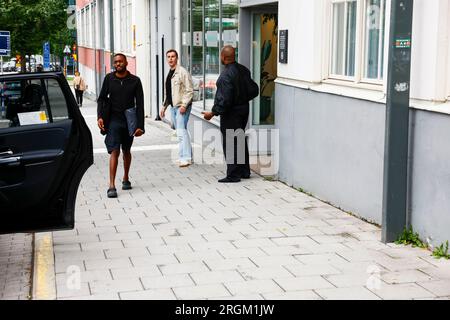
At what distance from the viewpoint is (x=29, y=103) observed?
642 cm

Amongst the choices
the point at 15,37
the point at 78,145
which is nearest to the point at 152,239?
the point at 78,145

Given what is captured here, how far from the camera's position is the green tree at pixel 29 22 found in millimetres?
32784

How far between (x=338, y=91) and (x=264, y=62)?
4499mm

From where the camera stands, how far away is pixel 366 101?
309 inches

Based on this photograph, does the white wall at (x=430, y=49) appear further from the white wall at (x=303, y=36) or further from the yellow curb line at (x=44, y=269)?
the yellow curb line at (x=44, y=269)

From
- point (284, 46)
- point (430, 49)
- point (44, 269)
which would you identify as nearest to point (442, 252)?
point (430, 49)

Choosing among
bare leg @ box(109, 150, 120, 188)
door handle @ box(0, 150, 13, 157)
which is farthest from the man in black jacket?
door handle @ box(0, 150, 13, 157)

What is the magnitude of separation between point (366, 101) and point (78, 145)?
3.08 m

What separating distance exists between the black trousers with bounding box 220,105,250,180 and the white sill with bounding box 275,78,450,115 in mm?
760

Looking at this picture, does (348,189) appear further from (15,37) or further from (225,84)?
(15,37)

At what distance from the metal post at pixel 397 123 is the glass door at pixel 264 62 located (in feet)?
20.1

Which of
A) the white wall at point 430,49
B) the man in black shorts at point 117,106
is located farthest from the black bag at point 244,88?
the white wall at point 430,49

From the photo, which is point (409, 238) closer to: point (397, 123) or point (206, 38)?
point (397, 123)

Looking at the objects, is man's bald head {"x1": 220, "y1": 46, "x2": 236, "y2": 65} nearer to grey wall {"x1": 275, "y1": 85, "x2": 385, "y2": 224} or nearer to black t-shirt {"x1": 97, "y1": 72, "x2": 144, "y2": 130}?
grey wall {"x1": 275, "y1": 85, "x2": 385, "y2": 224}
